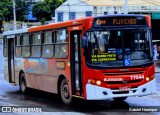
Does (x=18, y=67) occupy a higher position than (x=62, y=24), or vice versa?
(x=62, y=24)

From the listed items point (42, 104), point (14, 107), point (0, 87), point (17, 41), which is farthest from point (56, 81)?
point (0, 87)

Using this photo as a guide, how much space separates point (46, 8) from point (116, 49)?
2977 inches

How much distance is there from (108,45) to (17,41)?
6704 mm

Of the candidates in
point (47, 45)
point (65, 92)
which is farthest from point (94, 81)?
point (47, 45)

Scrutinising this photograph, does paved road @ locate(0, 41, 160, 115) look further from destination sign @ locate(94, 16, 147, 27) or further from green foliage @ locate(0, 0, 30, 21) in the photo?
green foliage @ locate(0, 0, 30, 21)

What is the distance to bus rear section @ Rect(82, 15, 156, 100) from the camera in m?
11.6

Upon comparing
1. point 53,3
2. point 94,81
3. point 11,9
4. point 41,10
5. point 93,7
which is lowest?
point 94,81

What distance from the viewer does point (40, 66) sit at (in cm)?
1503

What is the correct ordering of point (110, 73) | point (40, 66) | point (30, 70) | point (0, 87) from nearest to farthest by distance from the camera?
point (110, 73) < point (40, 66) < point (30, 70) < point (0, 87)

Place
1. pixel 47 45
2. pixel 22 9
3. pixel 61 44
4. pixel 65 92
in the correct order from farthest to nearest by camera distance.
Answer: pixel 22 9 → pixel 47 45 → pixel 61 44 → pixel 65 92

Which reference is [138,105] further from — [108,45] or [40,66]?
[40,66]

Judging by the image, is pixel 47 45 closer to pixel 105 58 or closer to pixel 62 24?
pixel 62 24

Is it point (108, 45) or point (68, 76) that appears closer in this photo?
point (108, 45)

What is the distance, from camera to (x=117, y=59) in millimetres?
11742
